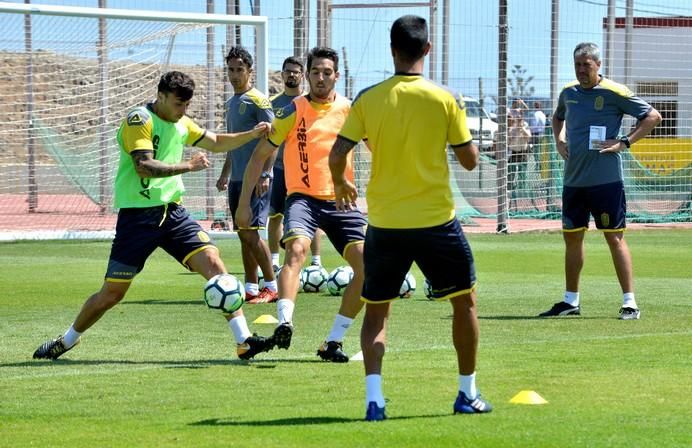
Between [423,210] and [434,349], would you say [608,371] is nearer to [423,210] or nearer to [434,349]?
[434,349]

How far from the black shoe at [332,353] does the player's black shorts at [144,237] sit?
113 cm

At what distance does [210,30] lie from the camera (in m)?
22.6

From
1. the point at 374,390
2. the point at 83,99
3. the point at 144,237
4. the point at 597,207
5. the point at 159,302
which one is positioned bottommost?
the point at 159,302

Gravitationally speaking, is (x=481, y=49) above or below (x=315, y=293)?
above

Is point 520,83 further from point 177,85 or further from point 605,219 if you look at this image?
point 177,85

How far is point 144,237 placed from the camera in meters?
9.17

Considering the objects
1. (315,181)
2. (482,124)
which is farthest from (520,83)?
(315,181)

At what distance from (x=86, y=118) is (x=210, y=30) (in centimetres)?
294

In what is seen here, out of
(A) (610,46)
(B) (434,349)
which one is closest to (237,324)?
(B) (434,349)

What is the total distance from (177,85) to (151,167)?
0.60m

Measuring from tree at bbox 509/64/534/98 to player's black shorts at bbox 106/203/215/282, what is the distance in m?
15.8

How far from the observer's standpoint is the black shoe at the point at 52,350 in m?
9.33

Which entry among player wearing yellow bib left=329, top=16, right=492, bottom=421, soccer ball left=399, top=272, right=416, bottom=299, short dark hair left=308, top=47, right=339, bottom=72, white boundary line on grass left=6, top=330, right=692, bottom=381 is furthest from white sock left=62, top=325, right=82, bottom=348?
soccer ball left=399, top=272, right=416, bottom=299

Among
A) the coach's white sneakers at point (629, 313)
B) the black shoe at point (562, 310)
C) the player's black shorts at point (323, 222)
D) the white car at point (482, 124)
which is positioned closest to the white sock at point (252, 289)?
the black shoe at point (562, 310)
